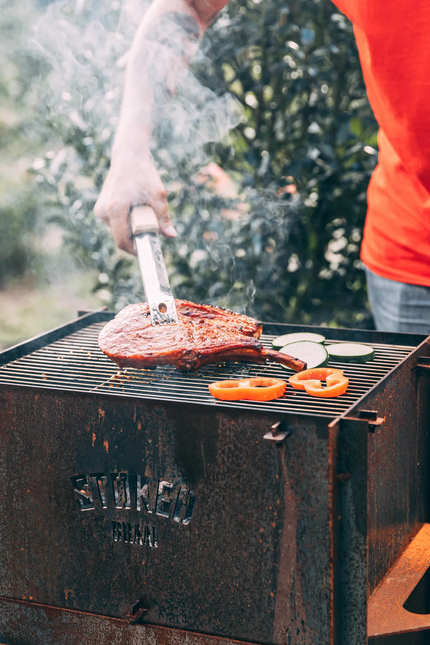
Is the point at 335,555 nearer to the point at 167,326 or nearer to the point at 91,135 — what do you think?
the point at 167,326

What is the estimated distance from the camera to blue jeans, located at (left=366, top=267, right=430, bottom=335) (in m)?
3.03

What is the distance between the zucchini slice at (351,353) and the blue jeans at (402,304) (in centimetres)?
54

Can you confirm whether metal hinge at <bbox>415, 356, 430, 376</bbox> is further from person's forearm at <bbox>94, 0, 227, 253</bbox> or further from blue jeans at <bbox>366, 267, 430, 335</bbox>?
person's forearm at <bbox>94, 0, 227, 253</bbox>

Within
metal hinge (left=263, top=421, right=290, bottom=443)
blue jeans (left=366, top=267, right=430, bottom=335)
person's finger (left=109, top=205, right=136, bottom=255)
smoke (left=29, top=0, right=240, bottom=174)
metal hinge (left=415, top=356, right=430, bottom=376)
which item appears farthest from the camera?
smoke (left=29, top=0, right=240, bottom=174)

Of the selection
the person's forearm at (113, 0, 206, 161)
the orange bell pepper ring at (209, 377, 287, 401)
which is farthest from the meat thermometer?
the orange bell pepper ring at (209, 377, 287, 401)

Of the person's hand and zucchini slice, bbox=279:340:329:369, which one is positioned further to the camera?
the person's hand

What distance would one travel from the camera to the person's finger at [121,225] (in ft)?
9.06

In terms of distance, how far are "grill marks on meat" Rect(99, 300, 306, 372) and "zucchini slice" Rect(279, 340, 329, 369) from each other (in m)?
0.07

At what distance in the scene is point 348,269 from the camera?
5.06 meters

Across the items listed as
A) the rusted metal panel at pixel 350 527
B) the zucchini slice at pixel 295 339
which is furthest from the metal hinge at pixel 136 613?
the zucchini slice at pixel 295 339

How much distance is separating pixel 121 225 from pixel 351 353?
103 centimetres

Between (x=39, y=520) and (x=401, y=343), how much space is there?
1543 mm

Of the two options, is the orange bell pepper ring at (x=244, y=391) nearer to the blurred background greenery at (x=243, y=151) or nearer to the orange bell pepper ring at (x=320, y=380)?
the orange bell pepper ring at (x=320, y=380)

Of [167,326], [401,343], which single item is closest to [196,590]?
[167,326]
